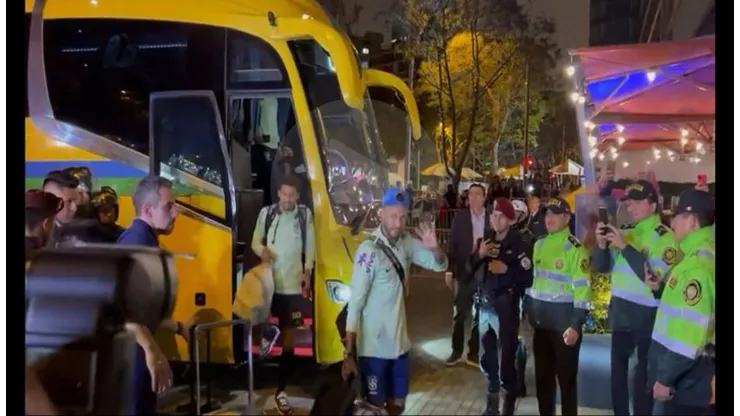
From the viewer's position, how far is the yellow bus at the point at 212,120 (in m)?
2.27

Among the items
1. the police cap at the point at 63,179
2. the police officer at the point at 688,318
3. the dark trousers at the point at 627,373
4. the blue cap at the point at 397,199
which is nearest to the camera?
the police officer at the point at 688,318

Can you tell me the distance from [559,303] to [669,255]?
1.30ft

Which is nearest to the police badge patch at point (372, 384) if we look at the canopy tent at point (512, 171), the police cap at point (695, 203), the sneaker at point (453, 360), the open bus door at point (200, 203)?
the sneaker at point (453, 360)

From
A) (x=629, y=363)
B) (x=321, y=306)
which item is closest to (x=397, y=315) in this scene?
(x=321, y=306)

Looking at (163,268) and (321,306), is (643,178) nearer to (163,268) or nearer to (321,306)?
(321,306)

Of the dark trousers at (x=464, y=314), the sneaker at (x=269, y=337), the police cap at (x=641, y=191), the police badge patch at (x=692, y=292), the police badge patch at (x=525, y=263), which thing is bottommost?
the sneaker at (x=269, y=337)

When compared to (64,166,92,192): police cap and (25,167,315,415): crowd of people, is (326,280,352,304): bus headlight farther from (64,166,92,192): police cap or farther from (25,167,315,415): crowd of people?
(64,166,92,192): police cap

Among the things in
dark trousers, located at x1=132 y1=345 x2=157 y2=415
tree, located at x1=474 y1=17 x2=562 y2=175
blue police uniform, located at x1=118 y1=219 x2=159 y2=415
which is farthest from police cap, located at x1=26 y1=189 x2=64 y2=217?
tree, located at x1=474 y1=17 x2=562 y2=175

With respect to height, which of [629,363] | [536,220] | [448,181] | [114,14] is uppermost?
[114,14]

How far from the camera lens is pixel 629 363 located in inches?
85.4

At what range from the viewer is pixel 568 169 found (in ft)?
7.11

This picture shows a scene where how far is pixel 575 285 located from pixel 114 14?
1.94 m

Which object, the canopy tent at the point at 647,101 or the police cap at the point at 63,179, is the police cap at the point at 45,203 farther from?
the canopy tent at the point at 647,101

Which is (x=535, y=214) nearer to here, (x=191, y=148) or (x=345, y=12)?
(x=345, y=12)
